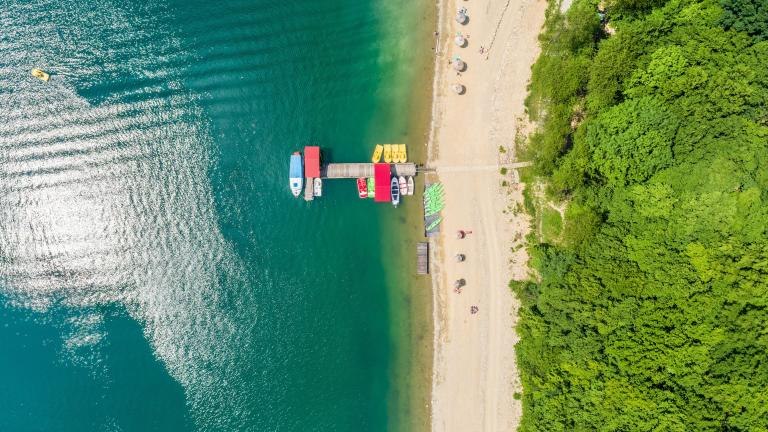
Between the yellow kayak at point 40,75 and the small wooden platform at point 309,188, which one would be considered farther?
the yellow kayak at point 40,75

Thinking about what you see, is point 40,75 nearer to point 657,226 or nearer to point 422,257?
point 422,257

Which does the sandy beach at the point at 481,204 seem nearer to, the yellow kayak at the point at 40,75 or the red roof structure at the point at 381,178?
the red roof structure at the point at 381,178

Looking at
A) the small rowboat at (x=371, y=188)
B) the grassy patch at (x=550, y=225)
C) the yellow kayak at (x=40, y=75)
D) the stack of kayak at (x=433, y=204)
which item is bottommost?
the grassy patch at (x=550, y=225)

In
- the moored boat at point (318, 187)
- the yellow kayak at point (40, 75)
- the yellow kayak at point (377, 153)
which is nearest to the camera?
the yellow kayak at point (377, 153)

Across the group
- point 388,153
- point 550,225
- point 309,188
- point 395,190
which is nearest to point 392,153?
point 388,153

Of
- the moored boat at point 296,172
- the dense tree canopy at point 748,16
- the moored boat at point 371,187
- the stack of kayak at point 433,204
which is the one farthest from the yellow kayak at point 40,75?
the dense tree canopy at point 748,16

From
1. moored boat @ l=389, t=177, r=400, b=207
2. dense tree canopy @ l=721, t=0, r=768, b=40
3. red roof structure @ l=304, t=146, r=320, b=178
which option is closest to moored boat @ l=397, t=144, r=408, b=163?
moored boat @ l=389, t=177, r=400, b=207

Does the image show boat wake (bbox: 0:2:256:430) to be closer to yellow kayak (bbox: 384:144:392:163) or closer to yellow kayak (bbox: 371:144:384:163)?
yellow kayak (bbox: 371:144:384:163)
